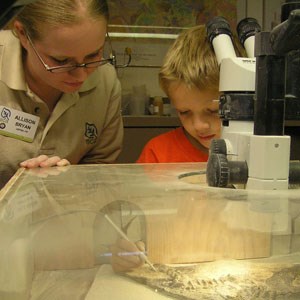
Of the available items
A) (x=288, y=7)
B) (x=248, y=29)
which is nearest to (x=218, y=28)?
(x=248, y=29)

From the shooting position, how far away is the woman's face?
1.01 meters

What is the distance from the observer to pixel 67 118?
48.1 inches

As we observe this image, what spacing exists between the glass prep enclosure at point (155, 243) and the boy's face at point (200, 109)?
0.59 metres

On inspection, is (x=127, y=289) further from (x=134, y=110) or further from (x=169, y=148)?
(x=134, y=110)

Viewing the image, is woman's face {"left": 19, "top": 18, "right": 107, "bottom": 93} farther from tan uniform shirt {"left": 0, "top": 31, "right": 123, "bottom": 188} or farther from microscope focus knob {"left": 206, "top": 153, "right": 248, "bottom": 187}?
microscope focus knob {"left": 206, "top": 153, "right": 248, "bottom": 187}

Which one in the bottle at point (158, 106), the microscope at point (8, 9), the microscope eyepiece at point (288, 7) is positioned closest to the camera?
the microscope at point (8, 9)

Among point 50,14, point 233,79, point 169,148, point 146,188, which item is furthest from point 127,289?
point 169,148

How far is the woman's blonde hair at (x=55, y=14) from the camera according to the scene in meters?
1.01

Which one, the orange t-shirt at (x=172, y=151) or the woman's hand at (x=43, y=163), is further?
the orange t-shirt at (x=172, y=151)

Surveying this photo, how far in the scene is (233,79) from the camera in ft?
2.20

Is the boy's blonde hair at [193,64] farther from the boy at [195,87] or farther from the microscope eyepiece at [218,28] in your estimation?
the microscope eyepiece at [218,28]

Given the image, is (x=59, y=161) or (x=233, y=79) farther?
(x=59, y=161)

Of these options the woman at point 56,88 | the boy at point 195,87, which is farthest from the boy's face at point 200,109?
the woman at point 56,88

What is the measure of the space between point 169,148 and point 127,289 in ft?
3.36
